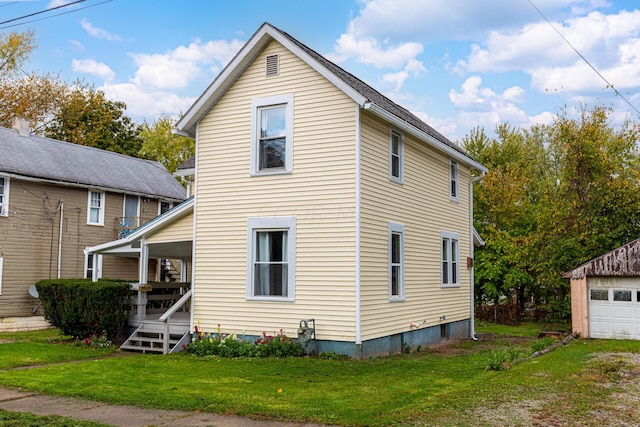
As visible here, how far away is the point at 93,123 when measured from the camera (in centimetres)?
4259

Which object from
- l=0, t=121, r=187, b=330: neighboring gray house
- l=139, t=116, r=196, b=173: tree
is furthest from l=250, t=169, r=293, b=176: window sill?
l=139, t=116, r=196, b=173: tree

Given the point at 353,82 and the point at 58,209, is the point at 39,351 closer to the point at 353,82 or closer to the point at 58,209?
the point at 58,209

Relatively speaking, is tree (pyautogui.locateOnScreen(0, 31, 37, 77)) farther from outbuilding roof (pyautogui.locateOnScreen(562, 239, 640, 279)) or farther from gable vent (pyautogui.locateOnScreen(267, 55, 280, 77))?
outbuilding roof (pyautogui.locateOnScreen(562, 239, 640, 279))

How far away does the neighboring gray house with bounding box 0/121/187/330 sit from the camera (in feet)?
74.8

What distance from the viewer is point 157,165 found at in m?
32.5

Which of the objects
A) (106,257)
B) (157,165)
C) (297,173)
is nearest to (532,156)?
(157,165)

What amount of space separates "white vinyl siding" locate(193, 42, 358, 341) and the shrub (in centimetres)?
28

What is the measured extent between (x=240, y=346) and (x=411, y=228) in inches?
227

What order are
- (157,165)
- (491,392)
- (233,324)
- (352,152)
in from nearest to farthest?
(491,392) → (352,152) → (233,324) → (157,165)

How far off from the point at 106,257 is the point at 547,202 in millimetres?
19491

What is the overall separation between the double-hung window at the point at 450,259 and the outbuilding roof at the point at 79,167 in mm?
14849

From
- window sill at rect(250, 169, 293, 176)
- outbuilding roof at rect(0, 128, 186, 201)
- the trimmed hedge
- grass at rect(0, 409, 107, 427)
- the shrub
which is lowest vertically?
grass at rect(0, 409, 107, 427)

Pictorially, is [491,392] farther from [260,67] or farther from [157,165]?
[157,165]

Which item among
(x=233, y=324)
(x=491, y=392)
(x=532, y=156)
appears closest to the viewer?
(x=491, y=392)
